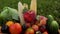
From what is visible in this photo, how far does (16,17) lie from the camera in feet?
6.84

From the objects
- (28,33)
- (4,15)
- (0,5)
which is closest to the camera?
(28,33)

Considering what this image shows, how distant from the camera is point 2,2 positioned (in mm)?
4242

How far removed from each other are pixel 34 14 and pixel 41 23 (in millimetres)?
108

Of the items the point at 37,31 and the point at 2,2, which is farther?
the point at 2,2

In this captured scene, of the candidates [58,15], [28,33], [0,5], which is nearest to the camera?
[28,33]

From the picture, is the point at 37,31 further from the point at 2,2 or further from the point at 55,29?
the point at 2,2

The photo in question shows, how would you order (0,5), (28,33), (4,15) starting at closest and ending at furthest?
(28,33)
(4,15)
(0,5)

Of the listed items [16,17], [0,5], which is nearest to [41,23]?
[16,17]

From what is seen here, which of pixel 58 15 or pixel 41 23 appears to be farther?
pixel 58 15

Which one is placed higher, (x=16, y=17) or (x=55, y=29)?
(x=16, y=17)

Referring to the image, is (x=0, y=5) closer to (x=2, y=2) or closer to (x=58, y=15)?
(x=2, y=2)

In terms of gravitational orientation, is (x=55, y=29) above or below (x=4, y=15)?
below

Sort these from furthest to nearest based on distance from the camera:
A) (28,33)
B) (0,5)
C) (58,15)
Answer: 1. (0,5)
2. (58,15)
3. (28,33)

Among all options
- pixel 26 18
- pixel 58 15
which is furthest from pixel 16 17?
pixel 58 15
